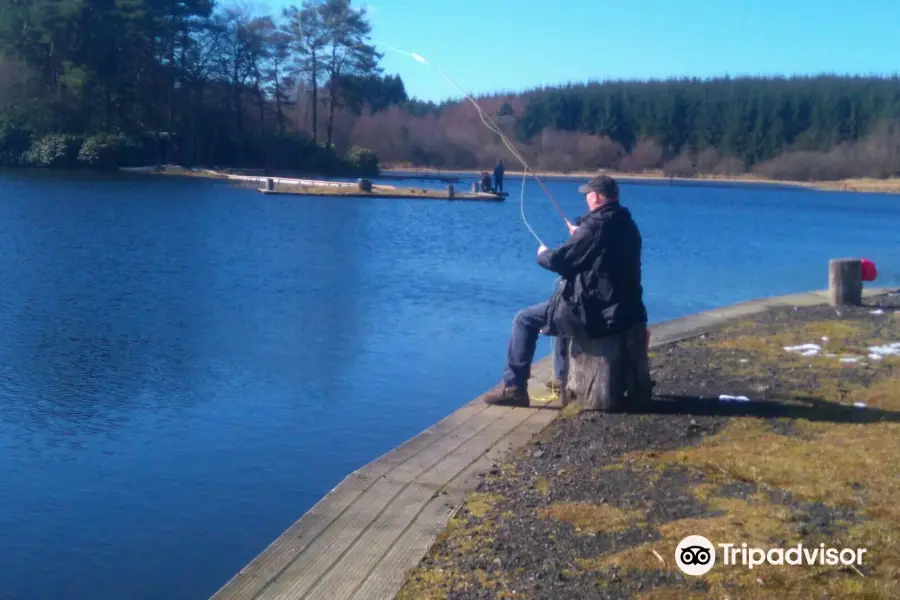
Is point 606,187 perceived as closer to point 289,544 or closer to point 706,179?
point 289,544

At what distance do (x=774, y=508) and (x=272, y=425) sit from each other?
4537 mm

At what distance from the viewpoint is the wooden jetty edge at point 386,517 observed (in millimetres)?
4387

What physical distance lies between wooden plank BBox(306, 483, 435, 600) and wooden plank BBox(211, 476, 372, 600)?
25 cm

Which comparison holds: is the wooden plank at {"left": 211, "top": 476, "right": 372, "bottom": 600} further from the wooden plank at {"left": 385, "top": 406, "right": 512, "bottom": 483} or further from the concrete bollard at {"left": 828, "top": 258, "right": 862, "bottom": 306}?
the concrete bollard at {"left": 828, "top": 258, "right": 862, "bottom": 306}

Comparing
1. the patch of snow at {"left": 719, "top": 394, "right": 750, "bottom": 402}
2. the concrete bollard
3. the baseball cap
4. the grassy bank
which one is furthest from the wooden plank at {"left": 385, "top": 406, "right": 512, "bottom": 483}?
the concrete bollard

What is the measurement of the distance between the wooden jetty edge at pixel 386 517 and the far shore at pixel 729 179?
6819cm

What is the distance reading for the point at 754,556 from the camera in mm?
4180

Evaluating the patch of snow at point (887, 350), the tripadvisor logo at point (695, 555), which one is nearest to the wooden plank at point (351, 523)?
the tripadvisor logo at point (695, 555)

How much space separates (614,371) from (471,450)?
47.4 inches

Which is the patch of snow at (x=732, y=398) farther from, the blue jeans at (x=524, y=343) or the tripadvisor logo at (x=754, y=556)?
the tripadvisor logo at (x=754, y=556)

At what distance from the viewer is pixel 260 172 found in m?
57.8

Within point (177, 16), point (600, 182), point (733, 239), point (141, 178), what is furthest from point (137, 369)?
point (177, 16)

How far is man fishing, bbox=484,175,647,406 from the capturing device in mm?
6789

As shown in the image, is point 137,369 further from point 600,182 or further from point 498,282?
point 498,282
